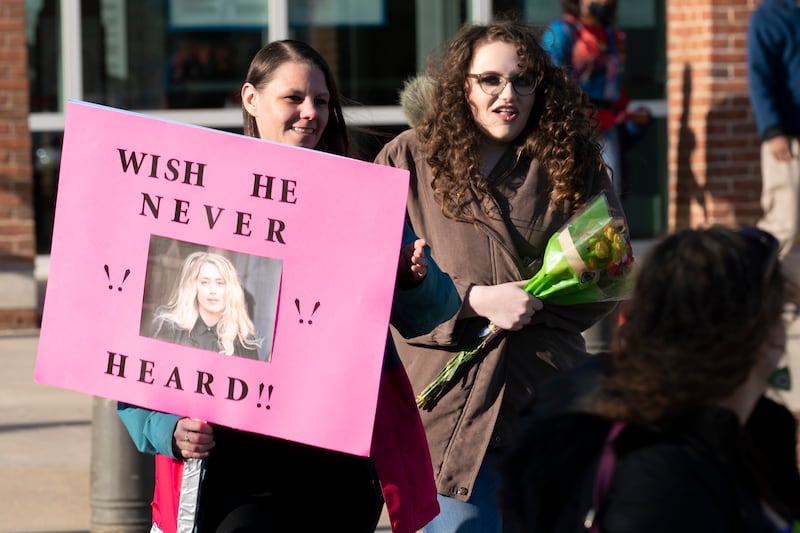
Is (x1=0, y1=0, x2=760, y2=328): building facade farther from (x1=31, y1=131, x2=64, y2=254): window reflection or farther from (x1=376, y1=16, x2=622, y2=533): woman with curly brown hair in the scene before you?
(x1=376, y1=16, x2=622, y2=533): woman with curly brown hair

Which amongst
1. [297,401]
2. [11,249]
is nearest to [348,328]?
[297,401]

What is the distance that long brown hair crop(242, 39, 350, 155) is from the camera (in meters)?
3.29

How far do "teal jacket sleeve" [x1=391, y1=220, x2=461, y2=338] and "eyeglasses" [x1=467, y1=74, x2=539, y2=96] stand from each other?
688 millimetres

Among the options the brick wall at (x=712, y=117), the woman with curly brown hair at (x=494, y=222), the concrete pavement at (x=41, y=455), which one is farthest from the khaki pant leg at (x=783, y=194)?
the woman with curly brown hair at (x=494, y=222)

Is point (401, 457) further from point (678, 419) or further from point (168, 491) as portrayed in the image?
point (678, 419)

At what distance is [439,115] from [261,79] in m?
0.68

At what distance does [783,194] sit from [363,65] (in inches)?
129

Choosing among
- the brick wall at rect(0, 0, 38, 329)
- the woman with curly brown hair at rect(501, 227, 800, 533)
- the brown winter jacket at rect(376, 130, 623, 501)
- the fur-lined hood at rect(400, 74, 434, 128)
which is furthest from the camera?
the brick wall at rect(0, 0, 38, 329)

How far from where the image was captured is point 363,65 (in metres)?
10.8

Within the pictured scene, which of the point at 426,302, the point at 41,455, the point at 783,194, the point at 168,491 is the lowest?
the point at 41,455

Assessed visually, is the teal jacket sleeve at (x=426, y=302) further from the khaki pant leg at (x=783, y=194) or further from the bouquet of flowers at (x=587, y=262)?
the khaki pant leg at (x=783, y=194)

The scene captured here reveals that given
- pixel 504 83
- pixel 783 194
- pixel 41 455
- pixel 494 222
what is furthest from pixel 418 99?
pixel 783 194

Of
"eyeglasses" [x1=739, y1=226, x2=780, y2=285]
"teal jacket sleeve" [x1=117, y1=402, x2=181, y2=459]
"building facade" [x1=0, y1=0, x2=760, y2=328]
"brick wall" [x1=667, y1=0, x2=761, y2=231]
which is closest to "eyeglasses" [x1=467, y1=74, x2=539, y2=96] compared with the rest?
"teal jacket sleeve" [x1=117, y1=402, x2=181, y2=459]

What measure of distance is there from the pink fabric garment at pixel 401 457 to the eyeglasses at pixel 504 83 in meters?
0.90
